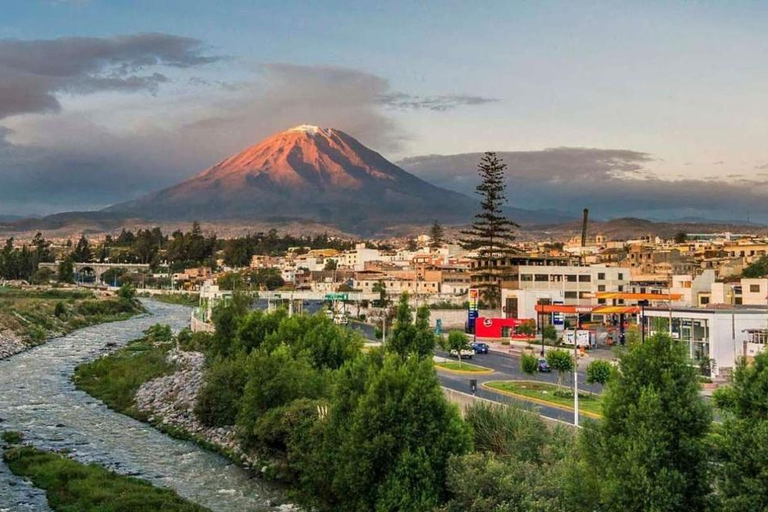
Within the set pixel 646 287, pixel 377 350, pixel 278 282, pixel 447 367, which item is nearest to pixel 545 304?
pixel 646 287

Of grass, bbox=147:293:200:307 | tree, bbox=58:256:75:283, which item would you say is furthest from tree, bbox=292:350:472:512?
tree, bbox=58:256:75:283

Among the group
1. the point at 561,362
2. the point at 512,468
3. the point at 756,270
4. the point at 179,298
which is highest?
the point at 756,270

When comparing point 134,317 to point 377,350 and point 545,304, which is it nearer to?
point 545,304

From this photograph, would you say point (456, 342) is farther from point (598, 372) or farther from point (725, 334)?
point (725, 334)

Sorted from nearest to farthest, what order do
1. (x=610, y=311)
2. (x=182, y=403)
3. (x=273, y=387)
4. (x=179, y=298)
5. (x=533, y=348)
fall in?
(x=273, y=387) < (x=182, y=403) < (x=533, y=348) < (x=610, y=311) < (x=179, y=298)

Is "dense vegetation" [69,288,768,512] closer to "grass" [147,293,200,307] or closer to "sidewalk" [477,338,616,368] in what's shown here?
"sidewalk" [477,338,616,368]

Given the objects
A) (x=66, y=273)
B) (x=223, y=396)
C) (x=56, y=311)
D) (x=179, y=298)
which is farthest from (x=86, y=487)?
(x=66, y=273)
